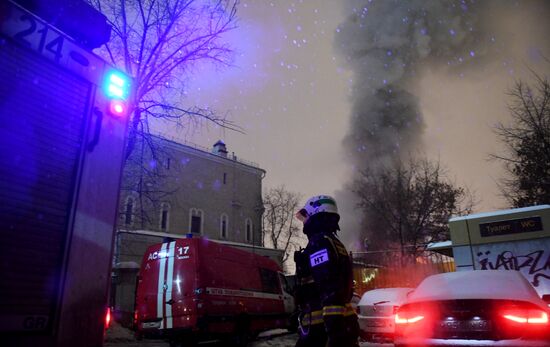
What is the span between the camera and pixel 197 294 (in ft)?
30.6

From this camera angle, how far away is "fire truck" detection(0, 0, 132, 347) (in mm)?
1883

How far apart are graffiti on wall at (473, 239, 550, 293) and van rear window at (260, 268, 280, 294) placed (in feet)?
22.0

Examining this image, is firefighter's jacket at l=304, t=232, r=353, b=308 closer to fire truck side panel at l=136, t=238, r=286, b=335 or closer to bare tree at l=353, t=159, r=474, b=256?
fire truck side panel at l=136, t=238, r=286, b=335

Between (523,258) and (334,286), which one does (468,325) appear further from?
(523,258)

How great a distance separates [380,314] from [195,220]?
25442 millimetres

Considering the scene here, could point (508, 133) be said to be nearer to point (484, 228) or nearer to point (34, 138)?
point (484, 228)

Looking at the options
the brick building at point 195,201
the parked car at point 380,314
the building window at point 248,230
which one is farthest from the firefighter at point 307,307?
the building window at point 248,230

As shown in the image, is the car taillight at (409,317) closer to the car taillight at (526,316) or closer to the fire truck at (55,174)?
the car taillight at (526,316)

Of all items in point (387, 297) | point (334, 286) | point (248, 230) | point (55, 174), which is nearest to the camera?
point (55, 174)

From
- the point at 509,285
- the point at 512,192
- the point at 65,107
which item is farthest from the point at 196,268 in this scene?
the point at 512,192

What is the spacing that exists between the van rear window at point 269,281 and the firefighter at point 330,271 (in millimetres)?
8757

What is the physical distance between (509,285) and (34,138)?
5.23 m

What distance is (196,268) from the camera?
9.58m

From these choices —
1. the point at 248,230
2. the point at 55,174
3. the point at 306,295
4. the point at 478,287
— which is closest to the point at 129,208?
the point at 248,230
